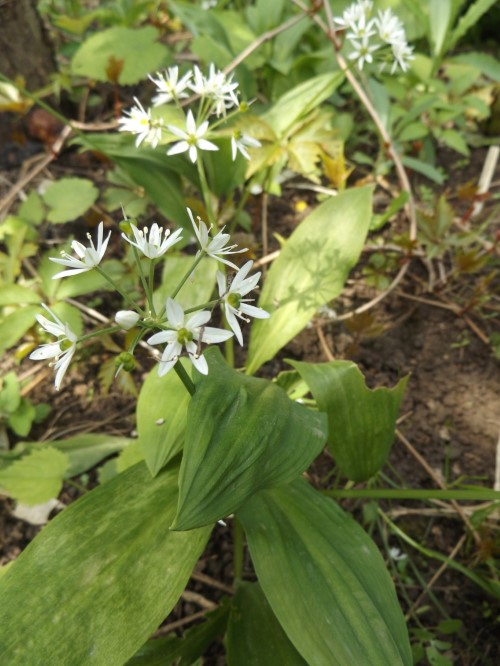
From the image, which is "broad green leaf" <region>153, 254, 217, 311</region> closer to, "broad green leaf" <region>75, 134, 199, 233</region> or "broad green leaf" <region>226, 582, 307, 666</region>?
"broad green leaf" <region>75, 134, 199, 233</region>

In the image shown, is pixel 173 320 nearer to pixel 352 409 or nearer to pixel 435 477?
pixel 352 409

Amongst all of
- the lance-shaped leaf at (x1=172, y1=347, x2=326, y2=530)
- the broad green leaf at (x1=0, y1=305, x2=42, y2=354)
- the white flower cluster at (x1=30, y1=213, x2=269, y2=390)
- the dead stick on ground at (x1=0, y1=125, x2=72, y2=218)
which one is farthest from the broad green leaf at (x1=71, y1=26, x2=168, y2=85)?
the lance-shaped leaf at (x1=172, y1=347, x2=326, y2=530)

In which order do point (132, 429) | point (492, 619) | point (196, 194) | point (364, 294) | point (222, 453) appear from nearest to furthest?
point (222, 453) → point (492, 619) → point (132, 429) → point (364, 294) → point (196, 194)

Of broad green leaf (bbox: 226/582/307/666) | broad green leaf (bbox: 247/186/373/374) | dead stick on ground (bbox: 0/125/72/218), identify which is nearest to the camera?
broad green leaf (bbox: 226/582/307/666)

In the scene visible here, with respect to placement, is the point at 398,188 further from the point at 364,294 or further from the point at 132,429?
Answer: the point at 132,429

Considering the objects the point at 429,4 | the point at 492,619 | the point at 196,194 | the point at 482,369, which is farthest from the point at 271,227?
the point at 492,619

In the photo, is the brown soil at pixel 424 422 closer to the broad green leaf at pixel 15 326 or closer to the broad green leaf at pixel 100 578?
the broad green leaf at pixel 15 326

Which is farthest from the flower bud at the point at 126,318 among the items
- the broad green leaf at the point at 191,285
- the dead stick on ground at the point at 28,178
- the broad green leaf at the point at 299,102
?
the dead stick on ground at the point at 28,178
